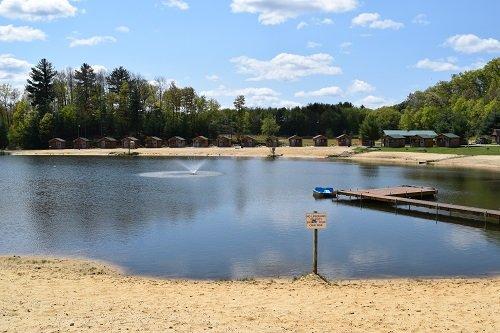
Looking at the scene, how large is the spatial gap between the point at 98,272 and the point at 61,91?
465 ft

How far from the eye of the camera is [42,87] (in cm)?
14212

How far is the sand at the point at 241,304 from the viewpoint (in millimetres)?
11977

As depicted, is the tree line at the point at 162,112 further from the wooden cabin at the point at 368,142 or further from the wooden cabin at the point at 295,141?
the wooden cabin at the point at 295,141

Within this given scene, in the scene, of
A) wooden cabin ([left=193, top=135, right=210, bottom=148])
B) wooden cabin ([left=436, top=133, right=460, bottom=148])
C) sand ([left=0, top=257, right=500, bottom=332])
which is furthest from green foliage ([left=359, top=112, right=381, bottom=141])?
sand ([left=0, top=257, right=500, bottom=332])

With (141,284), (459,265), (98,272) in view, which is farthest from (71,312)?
(459,265)

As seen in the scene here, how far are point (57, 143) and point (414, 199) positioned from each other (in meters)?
117

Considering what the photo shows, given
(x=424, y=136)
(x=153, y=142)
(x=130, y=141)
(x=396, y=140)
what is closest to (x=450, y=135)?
(x=424, y=136)

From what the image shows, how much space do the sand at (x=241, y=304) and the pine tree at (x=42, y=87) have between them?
5251 inches

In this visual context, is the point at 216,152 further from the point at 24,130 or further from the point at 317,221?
the point at 317,221

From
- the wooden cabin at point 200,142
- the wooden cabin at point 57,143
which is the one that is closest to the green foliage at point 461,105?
the wooden cabin at point 200,142

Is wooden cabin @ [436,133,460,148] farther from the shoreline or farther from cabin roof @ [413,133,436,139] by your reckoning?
the shoreline

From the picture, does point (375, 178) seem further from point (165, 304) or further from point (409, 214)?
point (165, 304)

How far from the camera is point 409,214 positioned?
37.2m

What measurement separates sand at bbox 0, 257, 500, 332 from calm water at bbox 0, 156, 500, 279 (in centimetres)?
296
